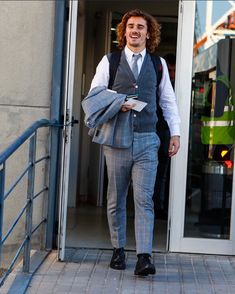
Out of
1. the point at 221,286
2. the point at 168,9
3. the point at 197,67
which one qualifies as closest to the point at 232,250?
the point at 221,286

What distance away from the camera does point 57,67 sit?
542 cm

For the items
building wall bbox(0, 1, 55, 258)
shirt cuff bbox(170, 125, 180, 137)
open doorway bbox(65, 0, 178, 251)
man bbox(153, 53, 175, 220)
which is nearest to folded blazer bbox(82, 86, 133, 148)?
shirt cuff bbox(170, 125, 180, 137)

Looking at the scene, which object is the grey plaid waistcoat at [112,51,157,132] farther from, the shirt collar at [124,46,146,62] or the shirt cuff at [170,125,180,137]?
the shirt cuff at [170,125,180,137]

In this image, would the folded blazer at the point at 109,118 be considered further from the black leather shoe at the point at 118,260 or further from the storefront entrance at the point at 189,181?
the black leather shoe at the point at 118,260

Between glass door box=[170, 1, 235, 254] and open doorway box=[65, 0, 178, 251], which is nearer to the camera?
glass door box=[170, 1, 235, 254]

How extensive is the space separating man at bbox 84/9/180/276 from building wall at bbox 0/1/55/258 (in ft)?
2.88

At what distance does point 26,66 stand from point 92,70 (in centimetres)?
258

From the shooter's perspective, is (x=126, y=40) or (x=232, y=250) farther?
(x=232, y=250)

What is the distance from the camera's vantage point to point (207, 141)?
561 cm

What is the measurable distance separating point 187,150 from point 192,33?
98 cm

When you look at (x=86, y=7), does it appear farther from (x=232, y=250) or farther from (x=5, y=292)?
(x=5, y=292)

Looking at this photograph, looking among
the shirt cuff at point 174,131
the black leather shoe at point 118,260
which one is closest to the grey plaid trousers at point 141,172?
the shirt cuff at point 174,131

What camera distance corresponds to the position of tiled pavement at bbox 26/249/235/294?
4.44 m

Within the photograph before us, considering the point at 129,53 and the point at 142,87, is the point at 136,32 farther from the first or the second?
the point at 142,87
